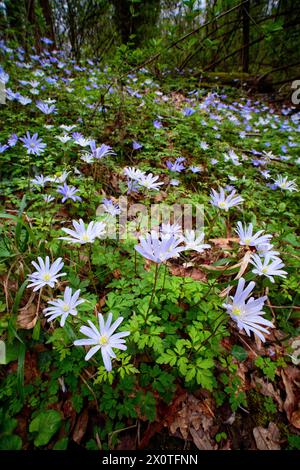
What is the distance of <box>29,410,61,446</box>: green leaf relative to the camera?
1.35 m

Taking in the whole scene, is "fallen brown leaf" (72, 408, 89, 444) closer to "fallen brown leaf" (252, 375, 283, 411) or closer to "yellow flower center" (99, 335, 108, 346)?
"yellow flower center" (99, 335, 108, 346)

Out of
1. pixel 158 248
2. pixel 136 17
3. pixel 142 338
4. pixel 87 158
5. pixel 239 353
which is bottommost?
pixel 239 353

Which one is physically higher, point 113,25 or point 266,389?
point 113,25

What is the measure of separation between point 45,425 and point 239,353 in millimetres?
1221

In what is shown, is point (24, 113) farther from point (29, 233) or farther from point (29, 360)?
point (29, 360)

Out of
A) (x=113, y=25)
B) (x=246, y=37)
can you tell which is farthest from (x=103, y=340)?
(x=246, y=37)

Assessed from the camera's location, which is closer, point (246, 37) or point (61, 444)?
point (61, 444)

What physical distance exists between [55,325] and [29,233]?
2.26ft

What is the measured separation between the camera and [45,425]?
4.57 ft

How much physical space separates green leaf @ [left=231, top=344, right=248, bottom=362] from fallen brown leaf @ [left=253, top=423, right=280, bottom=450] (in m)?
0.39

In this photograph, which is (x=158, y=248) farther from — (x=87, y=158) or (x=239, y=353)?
(x=87, y=158)

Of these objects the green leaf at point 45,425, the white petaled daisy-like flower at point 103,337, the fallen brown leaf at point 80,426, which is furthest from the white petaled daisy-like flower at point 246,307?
the green leaf at point 45,425

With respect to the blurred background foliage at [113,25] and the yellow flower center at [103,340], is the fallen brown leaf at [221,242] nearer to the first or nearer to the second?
the yellow flower center at [103,340]

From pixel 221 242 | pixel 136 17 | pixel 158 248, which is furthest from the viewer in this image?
pixel 136 17
